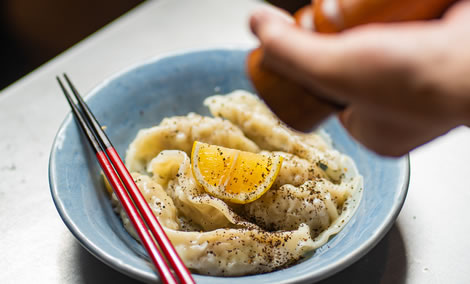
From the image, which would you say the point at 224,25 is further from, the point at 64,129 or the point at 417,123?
the point at 417,123

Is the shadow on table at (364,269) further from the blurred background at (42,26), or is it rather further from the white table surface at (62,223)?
the blurred background at (42,26)

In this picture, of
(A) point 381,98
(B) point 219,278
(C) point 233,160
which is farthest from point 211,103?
(A) point 381,98

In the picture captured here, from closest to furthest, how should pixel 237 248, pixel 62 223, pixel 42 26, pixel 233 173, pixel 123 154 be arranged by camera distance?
pixel 237 248 → pixel 233 173 → pixel 62 223 → pixel 123 154 → pixel 42 26

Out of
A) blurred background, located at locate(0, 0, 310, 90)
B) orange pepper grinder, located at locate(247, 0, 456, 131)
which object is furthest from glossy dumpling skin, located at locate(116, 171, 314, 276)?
blurred background, located at locate(0, 0, 310, 90)

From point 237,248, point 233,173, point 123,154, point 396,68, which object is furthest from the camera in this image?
point 123,154

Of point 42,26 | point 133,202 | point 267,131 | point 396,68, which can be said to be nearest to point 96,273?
point 133,202

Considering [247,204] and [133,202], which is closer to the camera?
[133,202]

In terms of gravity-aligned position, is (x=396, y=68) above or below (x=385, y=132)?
above

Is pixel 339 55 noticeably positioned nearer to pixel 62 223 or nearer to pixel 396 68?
pixel 396 68

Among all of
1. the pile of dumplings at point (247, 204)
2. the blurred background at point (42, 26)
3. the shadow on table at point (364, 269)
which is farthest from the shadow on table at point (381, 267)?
the blurred background at point (42, 26)
